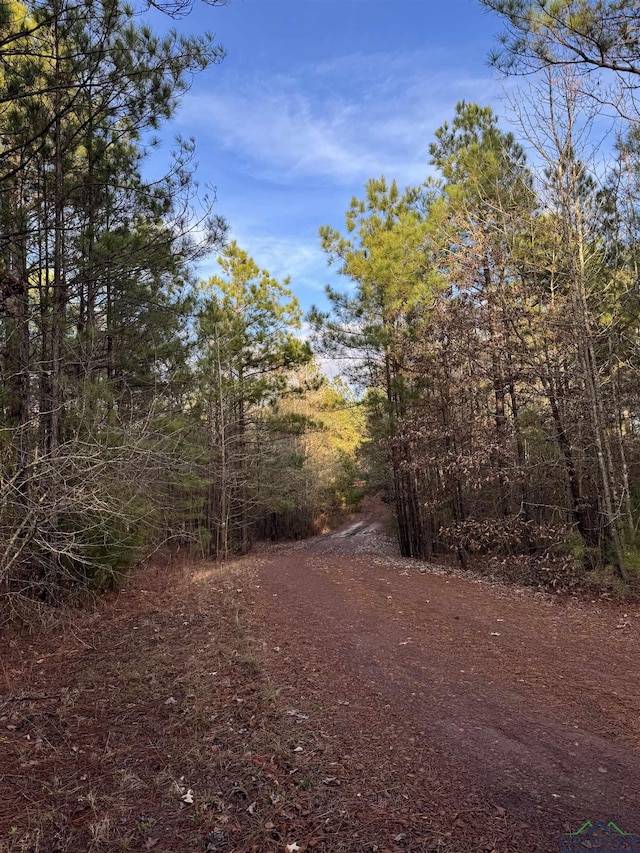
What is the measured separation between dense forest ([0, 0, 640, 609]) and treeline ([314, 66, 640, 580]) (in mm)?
53

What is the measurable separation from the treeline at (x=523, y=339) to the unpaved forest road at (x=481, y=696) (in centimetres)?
236

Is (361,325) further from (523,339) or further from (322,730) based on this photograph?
(322,730)

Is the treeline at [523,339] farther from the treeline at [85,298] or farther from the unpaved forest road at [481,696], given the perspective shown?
the treeline at [85,298]

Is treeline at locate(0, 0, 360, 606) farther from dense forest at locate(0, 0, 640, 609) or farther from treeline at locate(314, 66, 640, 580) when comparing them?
treeline at locate(314, 66, 640, 580)

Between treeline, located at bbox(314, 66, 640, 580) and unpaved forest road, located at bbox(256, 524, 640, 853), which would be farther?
treeline, located at bbox(314, 66, 640, 580)

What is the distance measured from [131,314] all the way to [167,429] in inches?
80.1

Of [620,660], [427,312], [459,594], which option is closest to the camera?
[620,660]

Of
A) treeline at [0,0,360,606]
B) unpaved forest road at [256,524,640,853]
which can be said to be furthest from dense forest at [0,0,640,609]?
unpaved forest road at [256,524,640,853]

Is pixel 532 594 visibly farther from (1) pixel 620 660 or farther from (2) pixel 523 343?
(2) pixel 523 343

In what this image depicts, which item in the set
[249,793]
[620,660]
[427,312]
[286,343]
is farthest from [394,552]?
[249,793]

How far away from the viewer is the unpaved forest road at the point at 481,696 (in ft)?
9.40

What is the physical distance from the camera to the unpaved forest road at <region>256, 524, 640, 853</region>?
287cm

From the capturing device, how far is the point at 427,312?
11656 millimetres

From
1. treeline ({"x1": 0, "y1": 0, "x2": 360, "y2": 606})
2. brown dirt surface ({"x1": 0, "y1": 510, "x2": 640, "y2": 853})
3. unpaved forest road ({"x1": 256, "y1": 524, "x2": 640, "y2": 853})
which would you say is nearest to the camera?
brown dirt surface ({"x1": 0, "y1": 510, "x2": 640, "y2": 853})
